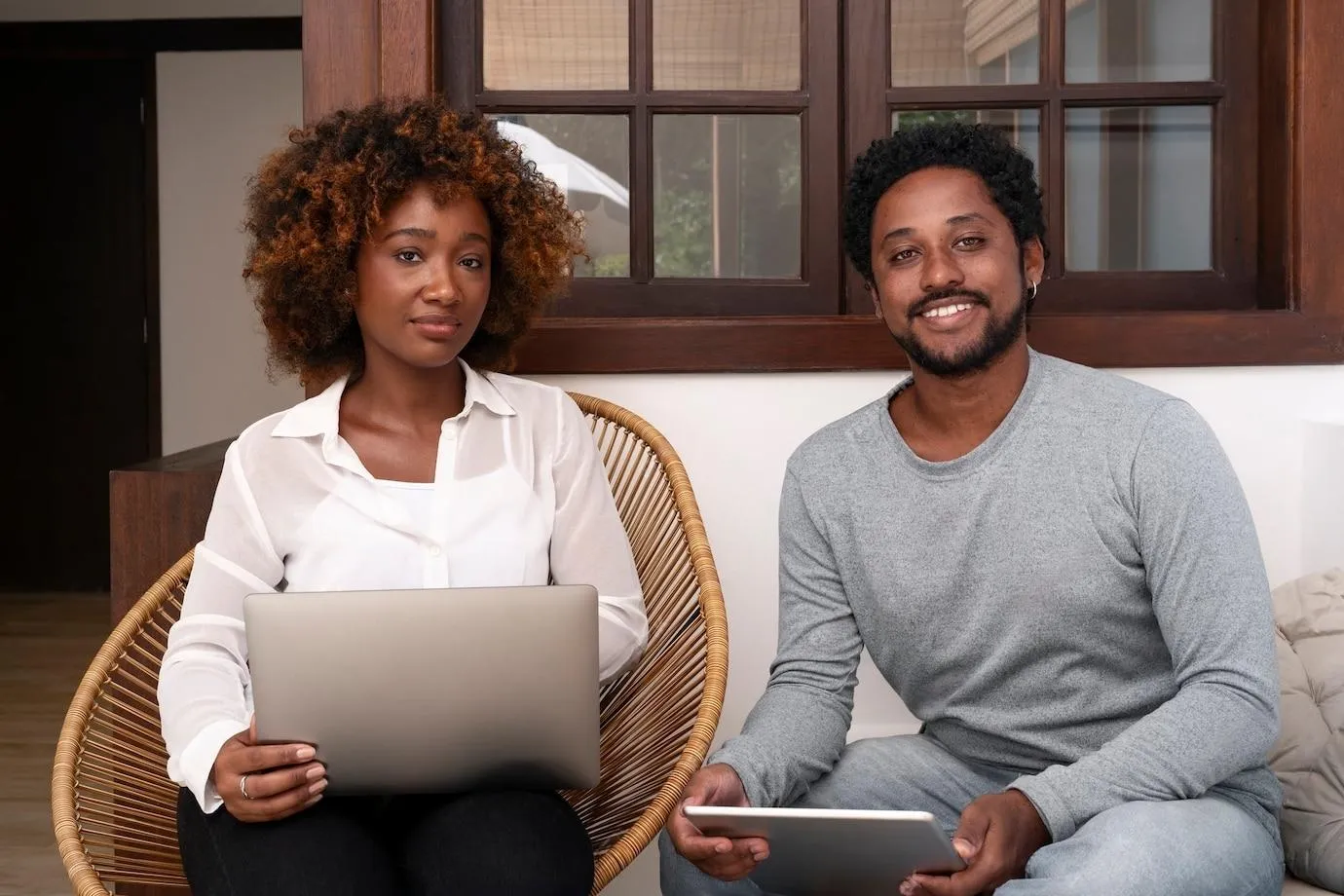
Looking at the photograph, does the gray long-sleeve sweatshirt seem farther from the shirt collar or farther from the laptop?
the shirt collar

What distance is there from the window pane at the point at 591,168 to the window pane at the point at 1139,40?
0.79 metres

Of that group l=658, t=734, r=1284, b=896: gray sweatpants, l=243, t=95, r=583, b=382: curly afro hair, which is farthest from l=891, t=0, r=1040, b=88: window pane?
l=658, t=734, r=1284, b=896: gray sweatpants

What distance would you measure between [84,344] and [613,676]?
186 inches

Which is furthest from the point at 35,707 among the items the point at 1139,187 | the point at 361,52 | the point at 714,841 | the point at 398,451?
the point at 1139,187

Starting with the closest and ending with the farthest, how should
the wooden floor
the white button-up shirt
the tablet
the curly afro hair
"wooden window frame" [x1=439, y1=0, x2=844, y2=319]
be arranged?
the tablet → the white button-up shirt → the curly afro hair → "wooden window frame" [x1=439, y1=0, x2=844, y2=319] → the wooden floor

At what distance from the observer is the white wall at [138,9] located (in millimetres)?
5512

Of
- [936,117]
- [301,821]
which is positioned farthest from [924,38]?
[301,821]

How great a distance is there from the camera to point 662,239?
7.80 ft

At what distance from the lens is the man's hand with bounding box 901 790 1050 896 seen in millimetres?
1310

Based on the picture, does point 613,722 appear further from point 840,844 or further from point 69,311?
point 69,311

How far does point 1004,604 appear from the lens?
158 centimetres

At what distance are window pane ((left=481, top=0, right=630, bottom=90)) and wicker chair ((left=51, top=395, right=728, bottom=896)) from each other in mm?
663

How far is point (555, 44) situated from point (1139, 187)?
104 centimetres

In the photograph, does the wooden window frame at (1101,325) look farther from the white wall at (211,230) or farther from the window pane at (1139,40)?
the white wall at (211,230)
